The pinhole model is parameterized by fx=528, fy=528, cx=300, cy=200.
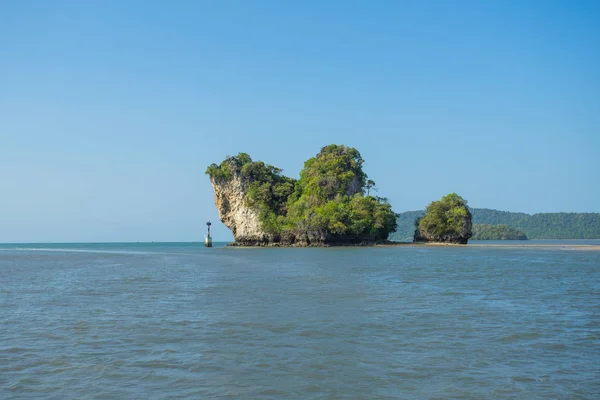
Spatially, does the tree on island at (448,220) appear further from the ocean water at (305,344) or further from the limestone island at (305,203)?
the ocean water at (305,344)

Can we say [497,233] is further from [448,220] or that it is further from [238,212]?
[238,212]

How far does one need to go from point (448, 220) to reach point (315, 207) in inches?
780

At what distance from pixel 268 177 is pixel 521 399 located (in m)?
80.3

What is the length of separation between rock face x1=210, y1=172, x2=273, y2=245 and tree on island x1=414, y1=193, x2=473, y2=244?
2474 cm

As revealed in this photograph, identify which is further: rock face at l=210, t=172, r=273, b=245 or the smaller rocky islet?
rock face at l=210, t=172, r=273, b=245

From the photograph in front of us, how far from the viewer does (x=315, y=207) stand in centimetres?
7738

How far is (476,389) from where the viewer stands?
22.8 feet

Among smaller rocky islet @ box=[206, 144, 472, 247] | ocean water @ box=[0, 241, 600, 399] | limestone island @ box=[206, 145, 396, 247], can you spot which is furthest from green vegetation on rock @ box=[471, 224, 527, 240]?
ocean water @ box=[0, 241, 600, 399]

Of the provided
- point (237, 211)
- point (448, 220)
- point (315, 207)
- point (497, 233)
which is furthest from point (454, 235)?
point (497, 233)

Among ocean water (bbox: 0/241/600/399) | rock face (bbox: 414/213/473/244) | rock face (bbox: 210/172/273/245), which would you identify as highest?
rock face (bbox: 210/172/273/245)

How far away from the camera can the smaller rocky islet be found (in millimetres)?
75562

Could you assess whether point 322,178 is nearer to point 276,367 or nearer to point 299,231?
point 299,231

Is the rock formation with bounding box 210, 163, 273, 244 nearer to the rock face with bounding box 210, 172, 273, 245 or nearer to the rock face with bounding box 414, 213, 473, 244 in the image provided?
the rock face with bounding box 210, 172, 273, 245

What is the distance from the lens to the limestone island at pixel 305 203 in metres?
75.3
